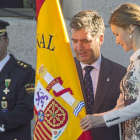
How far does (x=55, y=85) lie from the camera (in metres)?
3.57

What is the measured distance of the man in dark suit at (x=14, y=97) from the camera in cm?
398

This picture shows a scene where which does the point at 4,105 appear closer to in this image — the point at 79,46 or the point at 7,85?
the point at 7,85

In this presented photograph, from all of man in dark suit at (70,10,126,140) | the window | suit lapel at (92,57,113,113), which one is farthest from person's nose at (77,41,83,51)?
the window

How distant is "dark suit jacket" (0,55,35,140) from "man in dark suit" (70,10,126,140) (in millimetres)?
450

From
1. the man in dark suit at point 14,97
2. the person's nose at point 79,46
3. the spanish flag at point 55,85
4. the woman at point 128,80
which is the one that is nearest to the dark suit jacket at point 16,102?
the man in dark suit at point 14,97

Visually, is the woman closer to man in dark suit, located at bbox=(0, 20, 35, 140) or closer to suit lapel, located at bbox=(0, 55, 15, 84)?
man in dark suit, located at bbox=(0, 20, 35, 140)

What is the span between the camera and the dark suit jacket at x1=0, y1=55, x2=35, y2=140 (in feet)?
13.1

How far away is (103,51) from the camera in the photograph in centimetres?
580

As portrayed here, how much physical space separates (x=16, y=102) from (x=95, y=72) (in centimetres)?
68

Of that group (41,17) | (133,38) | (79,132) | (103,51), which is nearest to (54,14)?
(41,17)

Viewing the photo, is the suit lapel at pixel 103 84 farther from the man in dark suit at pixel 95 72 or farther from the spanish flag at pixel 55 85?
the spanish flag at pixel 55 85

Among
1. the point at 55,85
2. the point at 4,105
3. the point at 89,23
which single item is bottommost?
the point at 4,105

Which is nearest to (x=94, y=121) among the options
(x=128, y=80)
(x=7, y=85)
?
(x=128, y=80)

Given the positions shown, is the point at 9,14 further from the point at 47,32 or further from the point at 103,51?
the point at 47,32
